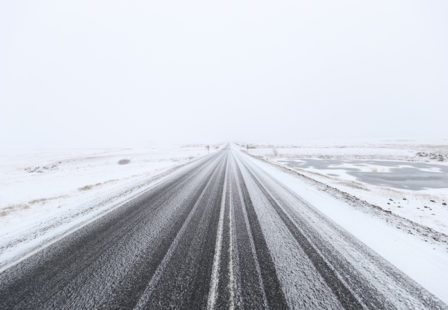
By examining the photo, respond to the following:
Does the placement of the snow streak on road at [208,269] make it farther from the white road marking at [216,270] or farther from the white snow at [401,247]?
the white snow at [401,247]

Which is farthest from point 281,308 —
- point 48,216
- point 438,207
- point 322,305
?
point 438,207

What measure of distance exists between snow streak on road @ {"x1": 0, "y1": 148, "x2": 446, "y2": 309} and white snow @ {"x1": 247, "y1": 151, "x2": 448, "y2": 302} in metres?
0.31

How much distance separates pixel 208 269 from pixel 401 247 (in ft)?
14.4

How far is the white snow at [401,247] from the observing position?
3.26 meters

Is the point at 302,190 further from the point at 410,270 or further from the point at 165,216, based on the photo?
the point at 165,216

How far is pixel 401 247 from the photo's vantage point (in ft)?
13.9

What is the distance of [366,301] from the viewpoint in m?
2.62

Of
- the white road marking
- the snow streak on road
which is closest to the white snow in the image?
the snow streak on road

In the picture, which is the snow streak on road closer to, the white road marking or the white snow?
the white road marking

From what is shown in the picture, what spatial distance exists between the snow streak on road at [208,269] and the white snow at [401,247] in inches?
12.1

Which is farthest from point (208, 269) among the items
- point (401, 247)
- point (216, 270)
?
point (401, 247)

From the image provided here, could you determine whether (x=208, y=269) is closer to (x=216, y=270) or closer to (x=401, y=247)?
(x=216, y=270)

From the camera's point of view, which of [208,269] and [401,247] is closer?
[208,269]

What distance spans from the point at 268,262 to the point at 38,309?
3.35 metres
